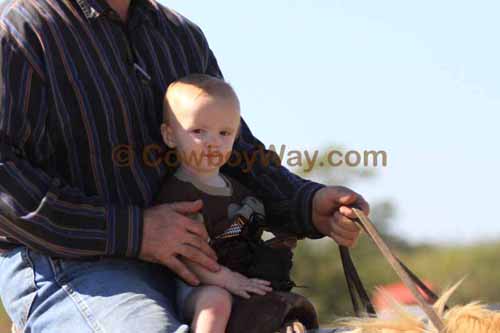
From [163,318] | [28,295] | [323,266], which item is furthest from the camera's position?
[323,266]

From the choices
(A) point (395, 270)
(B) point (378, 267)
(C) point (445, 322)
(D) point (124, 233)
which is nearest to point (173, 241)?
(D) point (124, 233)

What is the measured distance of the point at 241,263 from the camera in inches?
134

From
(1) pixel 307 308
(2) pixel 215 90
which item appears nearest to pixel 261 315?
(1) pixel 307 308

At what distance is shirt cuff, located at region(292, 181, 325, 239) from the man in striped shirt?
19 cm

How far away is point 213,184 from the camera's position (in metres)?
3.53

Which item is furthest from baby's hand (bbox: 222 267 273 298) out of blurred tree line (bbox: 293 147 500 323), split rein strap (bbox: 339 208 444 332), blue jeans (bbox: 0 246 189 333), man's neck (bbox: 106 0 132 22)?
blurred tree line (bbox: 293 147 500 323)

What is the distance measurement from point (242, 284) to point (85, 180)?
22.4 inches

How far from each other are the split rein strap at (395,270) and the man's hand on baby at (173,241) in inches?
18.2

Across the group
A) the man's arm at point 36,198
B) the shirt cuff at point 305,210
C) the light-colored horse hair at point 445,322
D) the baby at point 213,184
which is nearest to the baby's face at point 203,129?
the baby at point 213,184

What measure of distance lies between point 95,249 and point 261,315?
0.51 meters

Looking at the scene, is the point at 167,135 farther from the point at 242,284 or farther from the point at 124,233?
the point at 242,284

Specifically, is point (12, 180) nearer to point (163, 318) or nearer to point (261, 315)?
point (163, 318)

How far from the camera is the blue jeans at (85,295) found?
311 cm

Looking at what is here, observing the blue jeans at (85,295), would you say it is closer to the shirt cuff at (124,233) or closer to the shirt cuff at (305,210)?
the shirt cuff at (124,233)
